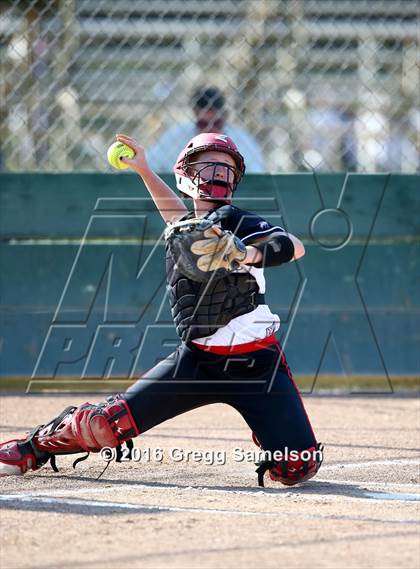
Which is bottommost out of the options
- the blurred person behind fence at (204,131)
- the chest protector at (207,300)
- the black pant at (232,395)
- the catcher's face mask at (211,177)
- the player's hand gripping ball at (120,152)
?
the black pant at (232,395)

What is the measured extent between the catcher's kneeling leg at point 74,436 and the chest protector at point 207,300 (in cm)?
44

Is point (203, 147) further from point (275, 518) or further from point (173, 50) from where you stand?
point (173, 50)

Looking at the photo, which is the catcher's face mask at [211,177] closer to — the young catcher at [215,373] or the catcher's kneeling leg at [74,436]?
the young catcher at [215,373]

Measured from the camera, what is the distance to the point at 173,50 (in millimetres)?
10352

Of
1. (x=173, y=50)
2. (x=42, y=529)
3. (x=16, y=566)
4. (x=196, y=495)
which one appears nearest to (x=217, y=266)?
(x=196, y=495)

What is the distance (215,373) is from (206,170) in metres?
0.86

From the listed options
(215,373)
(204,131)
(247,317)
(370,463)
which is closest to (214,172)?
(247,317)

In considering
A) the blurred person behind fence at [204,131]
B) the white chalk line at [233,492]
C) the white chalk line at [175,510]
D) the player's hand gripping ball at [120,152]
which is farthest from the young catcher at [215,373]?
the blurred person behind fence at [204,131]

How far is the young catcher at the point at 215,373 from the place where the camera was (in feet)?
14.3

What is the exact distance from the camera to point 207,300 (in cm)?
440

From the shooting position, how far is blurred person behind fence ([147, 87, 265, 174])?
7.74 meters

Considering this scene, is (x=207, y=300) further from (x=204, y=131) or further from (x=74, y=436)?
(x=204, y=131)

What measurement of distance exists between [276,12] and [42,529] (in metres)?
5.49

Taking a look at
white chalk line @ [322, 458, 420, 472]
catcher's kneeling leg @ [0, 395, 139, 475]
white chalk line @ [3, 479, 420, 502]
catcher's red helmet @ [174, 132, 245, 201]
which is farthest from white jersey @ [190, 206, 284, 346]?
white chalk line @ [322, 458, 420, 472]
